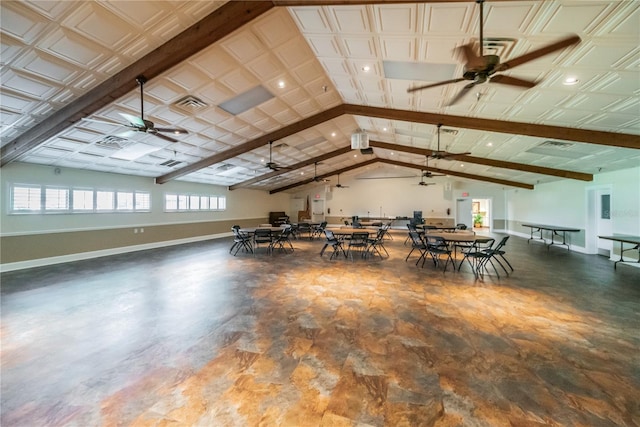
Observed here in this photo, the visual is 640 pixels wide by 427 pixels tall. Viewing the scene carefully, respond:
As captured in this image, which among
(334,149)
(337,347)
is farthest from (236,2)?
(334,149)

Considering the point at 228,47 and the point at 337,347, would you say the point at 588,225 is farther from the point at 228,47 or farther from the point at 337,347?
the point at 228,47

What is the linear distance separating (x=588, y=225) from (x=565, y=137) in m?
5.52

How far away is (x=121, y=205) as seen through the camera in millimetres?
8055

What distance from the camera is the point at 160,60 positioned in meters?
3.46

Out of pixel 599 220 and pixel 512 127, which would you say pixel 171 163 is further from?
pixel 599 220

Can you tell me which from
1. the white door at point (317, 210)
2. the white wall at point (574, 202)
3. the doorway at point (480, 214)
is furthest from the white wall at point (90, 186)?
the doorway at point (480, 214)

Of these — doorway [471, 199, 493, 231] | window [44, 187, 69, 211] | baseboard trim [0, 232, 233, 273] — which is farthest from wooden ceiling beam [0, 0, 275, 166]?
doorway [471, 199, 493, 231]

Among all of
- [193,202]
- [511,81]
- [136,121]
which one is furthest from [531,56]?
[193,202]

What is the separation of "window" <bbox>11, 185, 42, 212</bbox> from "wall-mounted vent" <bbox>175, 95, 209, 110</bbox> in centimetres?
482

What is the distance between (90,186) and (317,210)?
1213cm

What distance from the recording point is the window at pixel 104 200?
7.47 meters

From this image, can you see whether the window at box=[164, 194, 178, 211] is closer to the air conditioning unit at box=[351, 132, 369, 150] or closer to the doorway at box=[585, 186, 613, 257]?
the air conditioning unit at box=[351, 132, 369, 150]

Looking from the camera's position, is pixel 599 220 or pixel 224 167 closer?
pixel 599 220

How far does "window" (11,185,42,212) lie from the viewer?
5.87m
